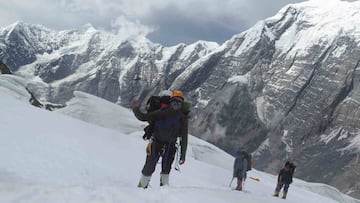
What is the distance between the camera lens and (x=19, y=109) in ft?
75.6

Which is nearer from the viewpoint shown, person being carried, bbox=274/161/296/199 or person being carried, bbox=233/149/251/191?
person being carried, bbox=233/149/251/191

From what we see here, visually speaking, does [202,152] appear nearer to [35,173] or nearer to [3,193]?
[35,173]

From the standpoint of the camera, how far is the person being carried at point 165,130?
1209 centimetres

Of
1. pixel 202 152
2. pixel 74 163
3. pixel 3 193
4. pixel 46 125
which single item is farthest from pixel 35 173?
pixel 202 152

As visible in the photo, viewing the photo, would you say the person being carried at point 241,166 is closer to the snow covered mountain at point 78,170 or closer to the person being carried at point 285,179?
the snow covered mountain at point 78,170

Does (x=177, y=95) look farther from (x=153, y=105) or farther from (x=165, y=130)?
(x=165, y=130)

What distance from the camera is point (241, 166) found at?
85.5ft

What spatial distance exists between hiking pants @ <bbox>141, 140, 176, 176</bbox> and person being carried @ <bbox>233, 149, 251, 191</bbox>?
12950 millimetres

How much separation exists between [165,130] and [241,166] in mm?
14531

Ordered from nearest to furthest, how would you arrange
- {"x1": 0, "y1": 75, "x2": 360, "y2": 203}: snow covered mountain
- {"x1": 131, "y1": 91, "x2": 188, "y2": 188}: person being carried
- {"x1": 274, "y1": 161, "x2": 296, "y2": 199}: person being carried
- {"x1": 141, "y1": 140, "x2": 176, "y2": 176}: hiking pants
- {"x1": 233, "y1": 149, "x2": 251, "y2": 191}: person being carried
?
1. {"x1": 0, "y1": 75, "x2": 360, "y2": 203}: snow covered mountain
2. {"x1": 131, "y1": 91, "x2": 188, "y2": 188}: person being carried
3. {"x1": 141, "y1": 140, "x2": 176, "y2": 176}: hiking pants
4. {"x1": 233, "y1": 149, "x2": 251, "y2": 191}: person being carried
5. {"x1": 274, "y1": 161, "x2": 296, "y2": 199}: person being carried

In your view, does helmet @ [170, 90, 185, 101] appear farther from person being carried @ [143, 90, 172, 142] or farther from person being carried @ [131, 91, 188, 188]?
person being carried @ [143, 90, 172, 142]

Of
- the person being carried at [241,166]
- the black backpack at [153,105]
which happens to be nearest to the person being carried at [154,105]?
the black backpack at [153,105]

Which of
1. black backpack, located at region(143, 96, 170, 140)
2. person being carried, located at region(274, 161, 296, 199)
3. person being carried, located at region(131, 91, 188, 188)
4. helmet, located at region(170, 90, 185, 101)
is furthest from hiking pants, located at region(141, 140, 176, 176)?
person being carried, located at region(274, 161, 296, 199)

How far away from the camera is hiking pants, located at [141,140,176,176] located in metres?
12.3
